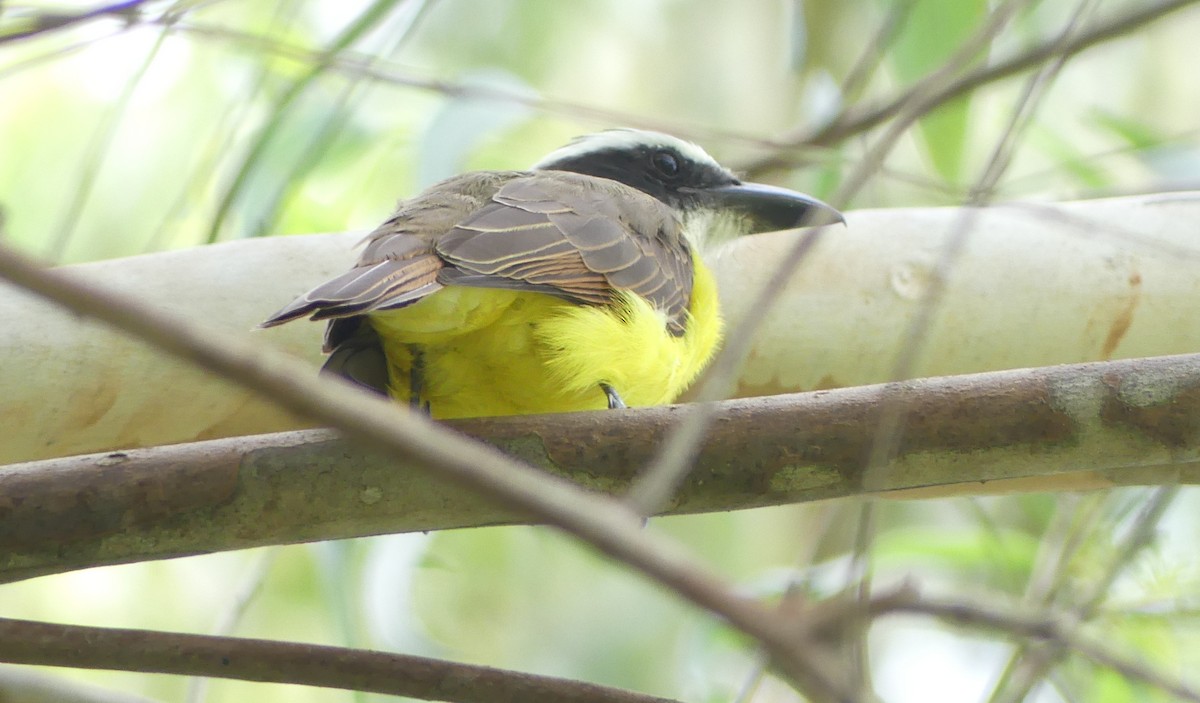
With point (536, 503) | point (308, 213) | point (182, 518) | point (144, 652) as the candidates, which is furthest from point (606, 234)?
point (536, 503)

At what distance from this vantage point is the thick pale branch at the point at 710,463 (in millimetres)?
1408

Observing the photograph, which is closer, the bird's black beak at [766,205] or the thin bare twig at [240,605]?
the thin bare twig at [240,605]

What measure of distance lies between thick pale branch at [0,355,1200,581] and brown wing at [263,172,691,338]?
0.20 metres

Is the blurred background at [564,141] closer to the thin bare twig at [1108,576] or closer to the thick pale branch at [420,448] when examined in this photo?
the thin bare twig at [1108,576]

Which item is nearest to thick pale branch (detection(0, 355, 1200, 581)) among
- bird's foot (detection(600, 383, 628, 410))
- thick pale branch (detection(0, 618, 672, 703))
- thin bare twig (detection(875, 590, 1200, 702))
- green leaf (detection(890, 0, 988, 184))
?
thick pale branch (detection(0, 618, 672, 703))

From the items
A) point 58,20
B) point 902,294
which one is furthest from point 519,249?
point 902,294

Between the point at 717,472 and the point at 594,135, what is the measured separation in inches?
61.8

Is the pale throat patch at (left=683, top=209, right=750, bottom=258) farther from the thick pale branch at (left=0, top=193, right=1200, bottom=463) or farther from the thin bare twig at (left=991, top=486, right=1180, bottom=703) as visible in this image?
the thin bare twig at (left=991, top=486, right=1180, bottom=703)

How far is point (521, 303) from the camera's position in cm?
185

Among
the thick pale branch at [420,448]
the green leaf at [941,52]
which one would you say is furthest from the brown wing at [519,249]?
the thick pale branch at [420,448]

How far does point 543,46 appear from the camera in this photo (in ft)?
19.4

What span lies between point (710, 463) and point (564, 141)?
4.05 metres

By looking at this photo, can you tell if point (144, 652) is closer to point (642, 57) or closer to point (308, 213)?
point (308, 213)

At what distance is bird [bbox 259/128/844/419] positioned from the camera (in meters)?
1.71
